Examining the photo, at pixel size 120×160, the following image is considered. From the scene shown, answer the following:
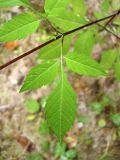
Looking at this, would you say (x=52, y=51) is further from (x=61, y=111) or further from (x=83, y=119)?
(x=83, y=119)

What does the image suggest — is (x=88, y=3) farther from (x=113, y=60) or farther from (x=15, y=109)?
(x=113, y=60)

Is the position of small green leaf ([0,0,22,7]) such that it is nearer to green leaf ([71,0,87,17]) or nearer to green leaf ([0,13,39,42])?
green leaf ([0,13,39,42])

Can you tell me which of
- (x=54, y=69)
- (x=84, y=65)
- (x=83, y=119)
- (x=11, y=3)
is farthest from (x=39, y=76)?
(x=83, y=119)

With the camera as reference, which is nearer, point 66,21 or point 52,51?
point 66,21

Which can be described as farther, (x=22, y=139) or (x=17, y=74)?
(x=17, y=74)

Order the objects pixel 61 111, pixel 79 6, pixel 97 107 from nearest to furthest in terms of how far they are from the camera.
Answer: pixel 61 111 < pixel 79 6 < pixel 97 107

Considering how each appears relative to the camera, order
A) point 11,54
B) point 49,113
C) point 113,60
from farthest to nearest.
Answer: point 11,54 < point 113,60 < point 49,113

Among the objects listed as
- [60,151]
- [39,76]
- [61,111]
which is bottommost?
[60,151]

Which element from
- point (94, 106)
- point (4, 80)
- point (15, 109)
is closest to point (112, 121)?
point (94, 106)
